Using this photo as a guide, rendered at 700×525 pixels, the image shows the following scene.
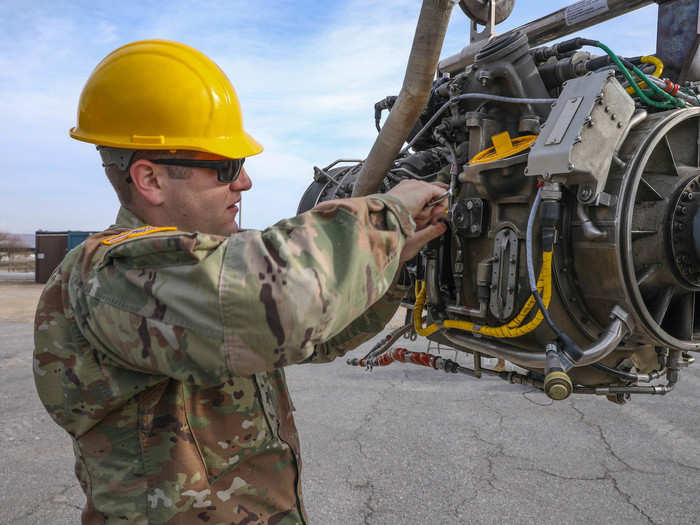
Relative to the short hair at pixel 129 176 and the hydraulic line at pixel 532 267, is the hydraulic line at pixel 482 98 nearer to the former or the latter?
the hydraulic line at pixel 532 267

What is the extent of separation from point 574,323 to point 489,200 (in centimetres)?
46

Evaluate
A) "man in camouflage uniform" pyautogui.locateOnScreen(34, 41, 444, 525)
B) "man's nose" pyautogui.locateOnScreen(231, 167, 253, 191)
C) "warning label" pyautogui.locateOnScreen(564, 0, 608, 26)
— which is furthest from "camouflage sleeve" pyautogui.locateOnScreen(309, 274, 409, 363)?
"warning label" pyautogui.locateOnScreen(564, 0, 608, 26)

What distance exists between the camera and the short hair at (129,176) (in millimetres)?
1246

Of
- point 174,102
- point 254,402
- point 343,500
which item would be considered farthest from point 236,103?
point 343,500

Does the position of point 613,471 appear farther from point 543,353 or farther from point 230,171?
point 230,171

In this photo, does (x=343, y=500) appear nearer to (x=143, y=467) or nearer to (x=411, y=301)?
(x=411, y=301)

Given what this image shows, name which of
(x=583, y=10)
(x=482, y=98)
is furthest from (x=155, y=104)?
(x=583, y=10)

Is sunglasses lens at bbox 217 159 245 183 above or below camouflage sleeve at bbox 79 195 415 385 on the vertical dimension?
above

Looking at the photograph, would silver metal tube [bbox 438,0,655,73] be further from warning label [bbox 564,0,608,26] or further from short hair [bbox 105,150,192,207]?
short hair [bbox 105,150,192,207]

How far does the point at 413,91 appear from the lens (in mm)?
1582

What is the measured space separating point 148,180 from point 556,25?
177 cm

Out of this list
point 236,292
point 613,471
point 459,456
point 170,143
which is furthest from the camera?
point 459,456

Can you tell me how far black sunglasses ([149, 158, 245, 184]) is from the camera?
4.09ft

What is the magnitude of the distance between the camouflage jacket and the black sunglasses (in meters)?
0.16
